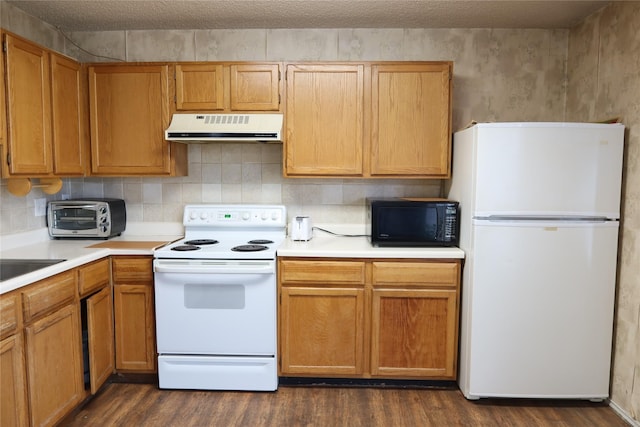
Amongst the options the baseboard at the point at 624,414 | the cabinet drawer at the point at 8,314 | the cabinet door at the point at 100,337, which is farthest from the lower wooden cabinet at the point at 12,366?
the baseboard at the point at 624,414

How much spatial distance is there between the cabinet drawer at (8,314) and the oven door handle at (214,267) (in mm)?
819

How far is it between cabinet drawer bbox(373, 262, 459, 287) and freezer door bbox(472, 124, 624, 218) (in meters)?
0.50

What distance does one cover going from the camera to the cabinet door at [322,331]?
272 centimetres

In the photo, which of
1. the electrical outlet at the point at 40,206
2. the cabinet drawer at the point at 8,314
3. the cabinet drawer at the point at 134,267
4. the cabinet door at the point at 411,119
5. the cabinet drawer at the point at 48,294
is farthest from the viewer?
the electrical outlet at the point at 40,206

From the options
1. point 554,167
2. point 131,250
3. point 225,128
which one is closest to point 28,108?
point 131,250

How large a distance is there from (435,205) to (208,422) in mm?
1789

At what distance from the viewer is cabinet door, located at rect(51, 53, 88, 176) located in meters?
2.66

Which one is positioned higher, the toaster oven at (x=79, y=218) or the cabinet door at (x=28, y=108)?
the cabinet door at (x=28, y=108)

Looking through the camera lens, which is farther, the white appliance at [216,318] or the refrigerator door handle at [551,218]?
the white appliance at [216,318]

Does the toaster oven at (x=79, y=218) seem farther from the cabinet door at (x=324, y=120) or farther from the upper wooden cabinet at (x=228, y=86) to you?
the cabinet door at (x=324, y=120)

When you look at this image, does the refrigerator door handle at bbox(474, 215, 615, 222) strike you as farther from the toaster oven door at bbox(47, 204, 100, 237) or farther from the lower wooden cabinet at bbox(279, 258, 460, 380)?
the toaster oven door at bbox(47, 204, 100, 237)

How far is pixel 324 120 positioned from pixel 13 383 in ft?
6.98

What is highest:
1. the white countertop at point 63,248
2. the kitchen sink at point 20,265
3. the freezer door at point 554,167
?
the freezer door at point 554,167

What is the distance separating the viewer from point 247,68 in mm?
2895
